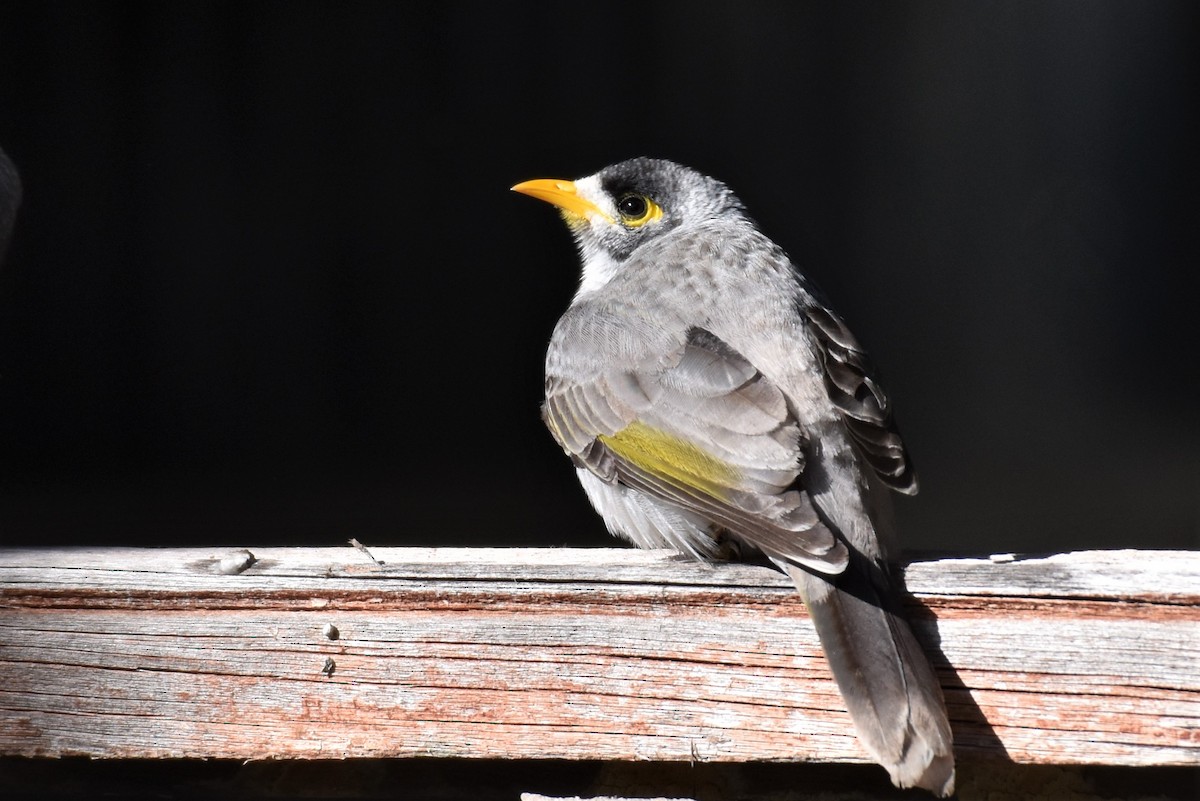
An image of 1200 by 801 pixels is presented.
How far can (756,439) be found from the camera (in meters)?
2.74

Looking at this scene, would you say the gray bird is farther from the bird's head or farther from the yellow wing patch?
the bird's head

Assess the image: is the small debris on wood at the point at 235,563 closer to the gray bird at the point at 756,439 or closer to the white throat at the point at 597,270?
the gray bird at the point at 756,439

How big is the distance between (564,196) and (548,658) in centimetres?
192

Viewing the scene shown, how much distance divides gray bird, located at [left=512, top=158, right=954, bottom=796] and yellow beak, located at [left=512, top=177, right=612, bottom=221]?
0.30m

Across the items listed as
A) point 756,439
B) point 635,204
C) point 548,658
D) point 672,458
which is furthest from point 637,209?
point 548,658

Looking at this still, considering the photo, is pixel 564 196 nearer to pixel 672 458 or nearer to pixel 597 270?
pixel 597 270

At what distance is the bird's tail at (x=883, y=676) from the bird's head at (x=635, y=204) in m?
1.71

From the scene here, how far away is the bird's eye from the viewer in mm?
4012

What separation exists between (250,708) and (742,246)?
1774 millimetres

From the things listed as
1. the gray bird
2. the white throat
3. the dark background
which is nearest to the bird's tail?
the gray bird

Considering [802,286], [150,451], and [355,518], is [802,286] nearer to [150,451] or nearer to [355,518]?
[355,518]

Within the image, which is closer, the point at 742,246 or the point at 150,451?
the point at 742,246

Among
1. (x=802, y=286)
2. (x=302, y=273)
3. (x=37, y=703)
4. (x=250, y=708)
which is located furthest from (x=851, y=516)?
(x=302, y=273)

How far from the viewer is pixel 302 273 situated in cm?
723
